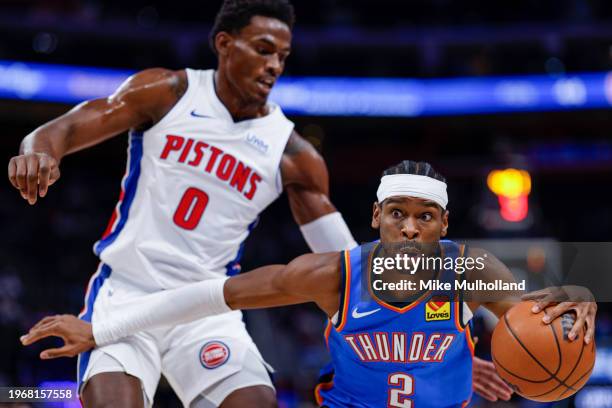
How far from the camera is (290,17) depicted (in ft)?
13.7

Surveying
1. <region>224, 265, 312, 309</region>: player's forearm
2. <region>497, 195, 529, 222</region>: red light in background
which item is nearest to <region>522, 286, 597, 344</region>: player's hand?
<region>224, 265, 312, 309</region>: player's forearm

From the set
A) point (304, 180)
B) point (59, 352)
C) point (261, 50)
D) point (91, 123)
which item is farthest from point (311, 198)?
point (59, 352)

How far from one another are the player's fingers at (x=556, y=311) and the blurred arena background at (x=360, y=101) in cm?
882

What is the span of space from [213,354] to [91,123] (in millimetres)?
1111

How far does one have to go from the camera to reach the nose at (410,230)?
3088mm

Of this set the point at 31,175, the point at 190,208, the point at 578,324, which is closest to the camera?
the point at 578,324

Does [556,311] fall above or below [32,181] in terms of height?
below

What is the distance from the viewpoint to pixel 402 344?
314 cm

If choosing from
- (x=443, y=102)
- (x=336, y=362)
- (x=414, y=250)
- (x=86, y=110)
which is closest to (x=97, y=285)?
(x=86, y=110)

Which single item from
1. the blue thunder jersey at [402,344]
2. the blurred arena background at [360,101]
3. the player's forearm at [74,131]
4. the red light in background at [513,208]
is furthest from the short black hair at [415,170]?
the red light in background at [513,208]

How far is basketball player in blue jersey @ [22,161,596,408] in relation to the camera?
314 centimetres

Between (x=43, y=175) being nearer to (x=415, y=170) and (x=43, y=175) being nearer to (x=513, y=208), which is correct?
(x=415, y=170)

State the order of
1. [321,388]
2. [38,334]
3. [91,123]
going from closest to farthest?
1. [38,334]
2. [321,388]
3. [91,123]

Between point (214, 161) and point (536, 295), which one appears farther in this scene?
point (214, 161)
